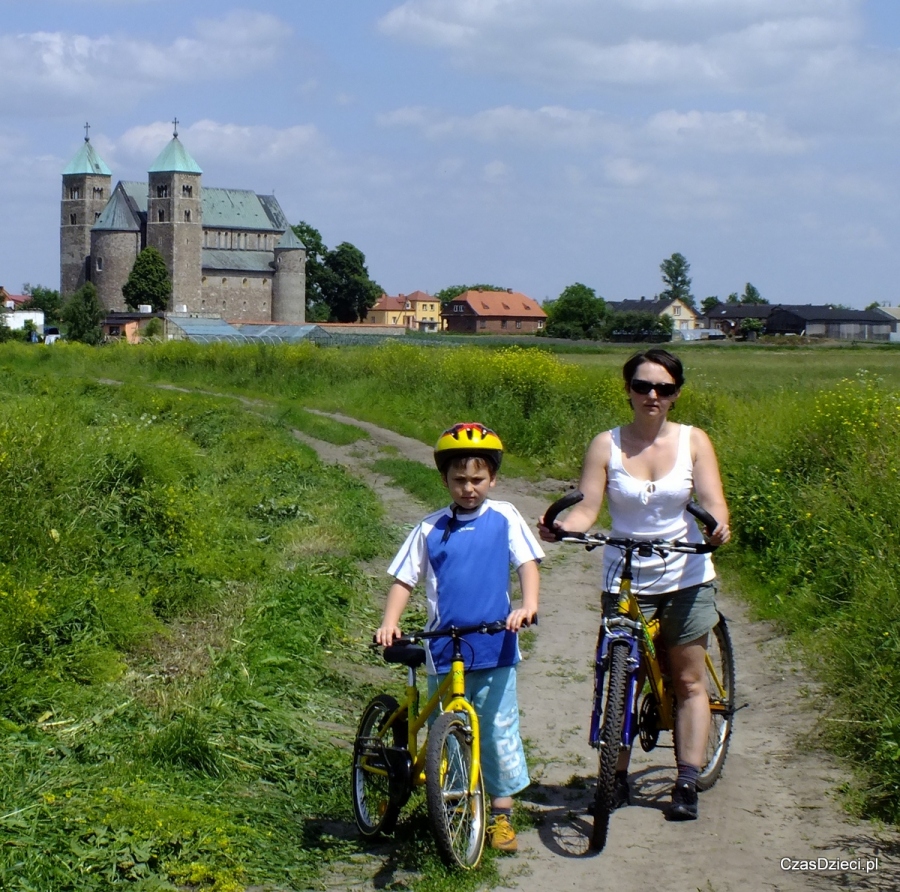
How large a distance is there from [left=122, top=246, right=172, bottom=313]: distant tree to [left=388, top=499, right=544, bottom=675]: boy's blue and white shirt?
4929 inches

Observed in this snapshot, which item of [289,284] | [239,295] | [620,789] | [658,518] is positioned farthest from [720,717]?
[239,295]

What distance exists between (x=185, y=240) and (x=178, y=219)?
2297 mm

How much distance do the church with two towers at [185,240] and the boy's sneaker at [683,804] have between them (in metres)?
127

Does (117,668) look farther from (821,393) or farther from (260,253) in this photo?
(260,253)

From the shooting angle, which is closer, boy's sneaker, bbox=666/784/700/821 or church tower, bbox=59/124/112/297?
boy's sneaker, bbox=666/784/700/821

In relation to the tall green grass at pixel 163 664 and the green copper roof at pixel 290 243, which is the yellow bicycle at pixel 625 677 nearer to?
the tall green grass at pixel 163 664

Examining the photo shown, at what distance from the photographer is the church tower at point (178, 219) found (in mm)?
129875

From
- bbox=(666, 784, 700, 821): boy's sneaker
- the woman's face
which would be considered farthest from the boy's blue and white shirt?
bbox=(666, 784, 700, 821): boy's sneaker

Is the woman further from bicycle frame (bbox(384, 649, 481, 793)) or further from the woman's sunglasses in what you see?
bicycle frame (bbox(384, 649, 481, 793))

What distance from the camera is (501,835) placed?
5047 millimetres

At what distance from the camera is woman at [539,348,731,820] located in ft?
17.6

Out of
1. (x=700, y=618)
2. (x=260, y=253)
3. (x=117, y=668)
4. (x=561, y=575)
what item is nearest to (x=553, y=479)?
(x=561, y=575)

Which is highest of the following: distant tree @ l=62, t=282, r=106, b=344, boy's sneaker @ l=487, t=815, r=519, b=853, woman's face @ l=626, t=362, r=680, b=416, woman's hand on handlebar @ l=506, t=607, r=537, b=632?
distant tree @ l=62, t=282, r=106, b=344

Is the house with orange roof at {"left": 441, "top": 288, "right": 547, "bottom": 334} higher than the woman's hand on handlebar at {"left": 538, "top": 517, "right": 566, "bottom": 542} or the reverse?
higher
